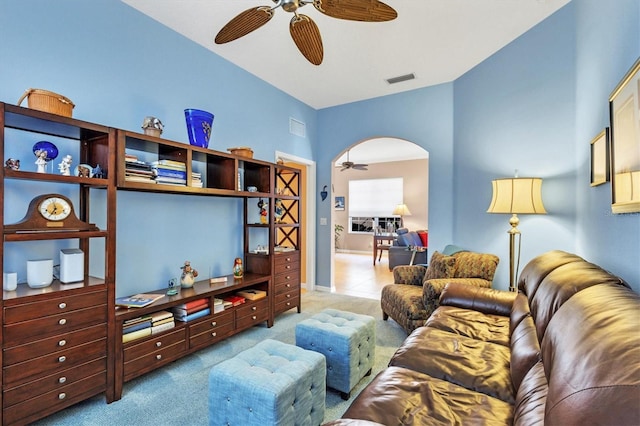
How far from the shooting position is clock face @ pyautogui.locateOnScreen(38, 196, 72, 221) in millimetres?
1813

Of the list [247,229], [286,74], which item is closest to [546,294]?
[247,229]

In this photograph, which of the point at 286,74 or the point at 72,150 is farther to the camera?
the point at 286,74

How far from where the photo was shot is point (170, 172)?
2.47 metres

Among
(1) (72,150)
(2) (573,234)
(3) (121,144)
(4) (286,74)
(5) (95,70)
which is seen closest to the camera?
(3) (121,144)

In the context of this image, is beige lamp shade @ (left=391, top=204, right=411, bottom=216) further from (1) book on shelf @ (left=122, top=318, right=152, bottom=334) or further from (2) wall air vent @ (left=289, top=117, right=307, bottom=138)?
(1) book on shelf @ (left=122, top=318, right=152, bottom=334)

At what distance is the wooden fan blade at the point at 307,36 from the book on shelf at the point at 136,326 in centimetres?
235

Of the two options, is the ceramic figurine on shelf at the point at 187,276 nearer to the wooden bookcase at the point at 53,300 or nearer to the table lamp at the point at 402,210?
A: the wooden bookcase at the point at 53,300

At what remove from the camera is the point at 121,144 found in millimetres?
2074

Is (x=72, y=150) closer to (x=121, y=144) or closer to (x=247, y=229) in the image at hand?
(x=121, y=144)

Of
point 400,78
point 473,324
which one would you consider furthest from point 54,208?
point 400,78

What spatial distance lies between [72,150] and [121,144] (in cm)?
47

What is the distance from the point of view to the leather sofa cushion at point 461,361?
1430 millimetres

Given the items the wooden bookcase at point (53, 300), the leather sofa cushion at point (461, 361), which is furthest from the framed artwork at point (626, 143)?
the wooden bookcase at point (53, 300)

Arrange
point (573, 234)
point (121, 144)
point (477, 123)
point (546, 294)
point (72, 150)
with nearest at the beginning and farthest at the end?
point (546, 294)
point (121, 144)
point (72, 150)
point (573, 234)
point (477, 123)
